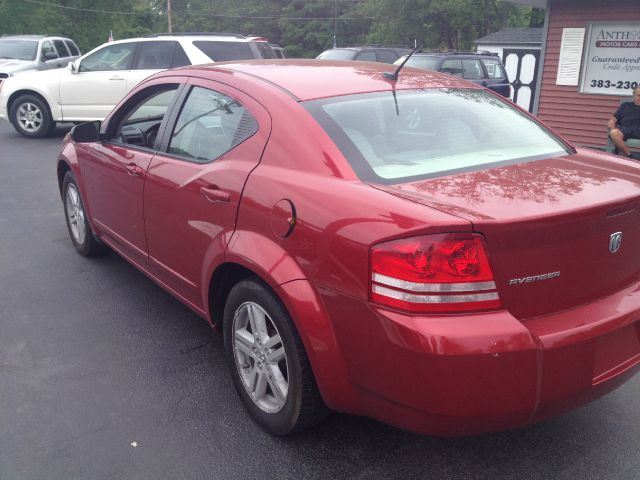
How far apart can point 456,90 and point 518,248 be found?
1.50m

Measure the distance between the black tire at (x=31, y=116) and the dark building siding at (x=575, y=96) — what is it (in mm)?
9434

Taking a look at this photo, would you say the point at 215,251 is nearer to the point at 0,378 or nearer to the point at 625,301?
the point at 0,378

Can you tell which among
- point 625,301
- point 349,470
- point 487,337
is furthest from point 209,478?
point 625,301

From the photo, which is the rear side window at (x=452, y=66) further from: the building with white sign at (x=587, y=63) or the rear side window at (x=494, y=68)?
the building with white sign at (x=587, y=63)

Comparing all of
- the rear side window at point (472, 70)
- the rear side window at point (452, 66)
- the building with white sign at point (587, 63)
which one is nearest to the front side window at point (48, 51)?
the rear side window at point (452, 66)

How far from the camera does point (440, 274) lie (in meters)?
2.24

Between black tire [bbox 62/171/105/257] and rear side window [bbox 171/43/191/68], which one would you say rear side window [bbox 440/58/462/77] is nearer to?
rear side window [bbox 171/43/191/68]

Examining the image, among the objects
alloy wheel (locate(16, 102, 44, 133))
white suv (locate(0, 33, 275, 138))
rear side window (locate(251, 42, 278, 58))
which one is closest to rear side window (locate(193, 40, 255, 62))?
Result: white suv (locate(0, 33, 275, 138))

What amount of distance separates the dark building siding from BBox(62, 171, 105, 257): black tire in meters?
9.15

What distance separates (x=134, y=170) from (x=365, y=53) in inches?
549

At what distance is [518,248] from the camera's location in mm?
2268

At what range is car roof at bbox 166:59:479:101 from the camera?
3189 mm

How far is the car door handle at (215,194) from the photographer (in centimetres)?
306

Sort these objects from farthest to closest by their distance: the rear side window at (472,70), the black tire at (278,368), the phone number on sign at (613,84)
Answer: the rear side window at (472,70) → the phone number on sign at (613,84) → the black tire at (278,368)
